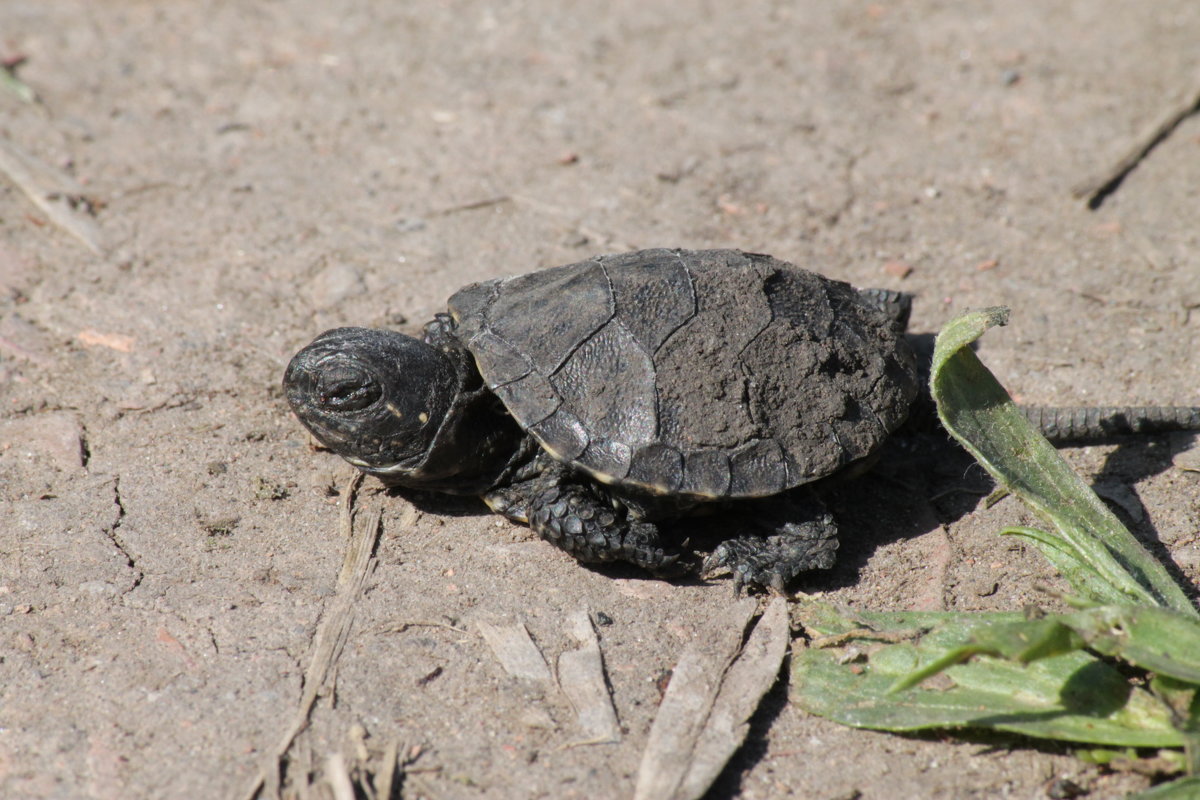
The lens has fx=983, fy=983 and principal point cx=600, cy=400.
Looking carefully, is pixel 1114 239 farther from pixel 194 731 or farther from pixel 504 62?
pixel 194 731

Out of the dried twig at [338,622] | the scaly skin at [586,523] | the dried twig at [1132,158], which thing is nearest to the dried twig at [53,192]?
the dried twig at [338,622]

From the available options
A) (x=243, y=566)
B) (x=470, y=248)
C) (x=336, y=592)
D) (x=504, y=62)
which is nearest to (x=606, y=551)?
(x=336, y=592)

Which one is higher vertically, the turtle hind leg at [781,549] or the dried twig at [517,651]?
the turtle hind leg at [781,549]

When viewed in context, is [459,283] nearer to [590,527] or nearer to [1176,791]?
[590,527]

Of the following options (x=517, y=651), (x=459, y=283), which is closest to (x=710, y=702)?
(x=517, y=651)

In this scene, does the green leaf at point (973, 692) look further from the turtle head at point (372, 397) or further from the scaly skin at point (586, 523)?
the turtle head at point (372, 397)

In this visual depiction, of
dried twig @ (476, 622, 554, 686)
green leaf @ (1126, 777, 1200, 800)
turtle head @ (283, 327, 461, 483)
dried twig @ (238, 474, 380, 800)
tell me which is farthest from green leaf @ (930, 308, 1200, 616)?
dried twig @ (238, 474, 380, 800)
